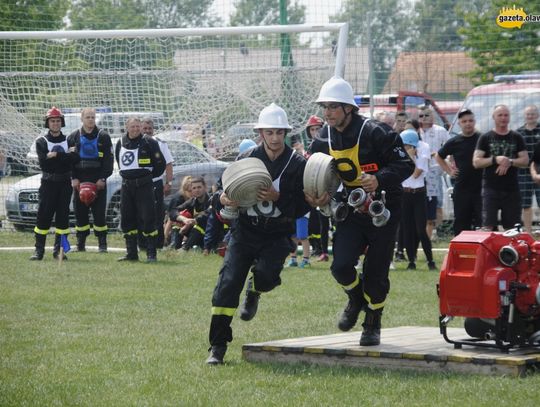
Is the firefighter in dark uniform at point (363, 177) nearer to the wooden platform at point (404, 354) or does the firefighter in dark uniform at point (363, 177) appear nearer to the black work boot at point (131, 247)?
the wooden platform at point (404, 354)

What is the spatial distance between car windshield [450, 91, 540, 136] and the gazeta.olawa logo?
1200 mm

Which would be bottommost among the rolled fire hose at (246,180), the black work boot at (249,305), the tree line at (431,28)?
the black work boot at (249,305)

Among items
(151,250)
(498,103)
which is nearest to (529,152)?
(498,103)

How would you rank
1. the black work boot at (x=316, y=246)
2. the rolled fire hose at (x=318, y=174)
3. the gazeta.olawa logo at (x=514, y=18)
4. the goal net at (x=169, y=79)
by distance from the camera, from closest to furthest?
the rolled fire hose at (x=318, y=174), the black work boot at (x=316, y=246), the goal net at (x=169, y=79), the gazeta.olawa logo at (x=514, y=18)

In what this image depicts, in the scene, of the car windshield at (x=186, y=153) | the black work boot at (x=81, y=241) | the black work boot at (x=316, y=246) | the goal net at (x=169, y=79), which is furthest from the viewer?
the car windshield at (x=186, y=153)

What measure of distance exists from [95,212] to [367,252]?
32.0ft

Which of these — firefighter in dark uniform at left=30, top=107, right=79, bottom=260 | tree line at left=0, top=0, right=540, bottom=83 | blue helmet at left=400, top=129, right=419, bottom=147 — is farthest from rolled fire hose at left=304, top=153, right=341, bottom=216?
tree line at left=0, top=0, right=540, bottom=83

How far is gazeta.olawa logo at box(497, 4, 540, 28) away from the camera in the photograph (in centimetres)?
1897

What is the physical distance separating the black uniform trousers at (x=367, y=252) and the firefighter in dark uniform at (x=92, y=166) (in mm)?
9200

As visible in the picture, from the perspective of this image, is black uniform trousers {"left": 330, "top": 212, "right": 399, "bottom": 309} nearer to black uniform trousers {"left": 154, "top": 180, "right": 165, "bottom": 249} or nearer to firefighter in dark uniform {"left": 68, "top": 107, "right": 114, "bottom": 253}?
firefighter in dark uniform {"left": 68, "top": 107, "right": 114, "bottom": 253}

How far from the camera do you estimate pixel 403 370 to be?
796 cm

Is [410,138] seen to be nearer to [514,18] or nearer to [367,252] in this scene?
[514,18]

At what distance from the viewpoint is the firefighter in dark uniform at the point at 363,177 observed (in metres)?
8.48

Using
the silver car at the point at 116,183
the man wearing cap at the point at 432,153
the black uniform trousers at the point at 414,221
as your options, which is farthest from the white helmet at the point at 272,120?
the silver car at the point at 116,183
